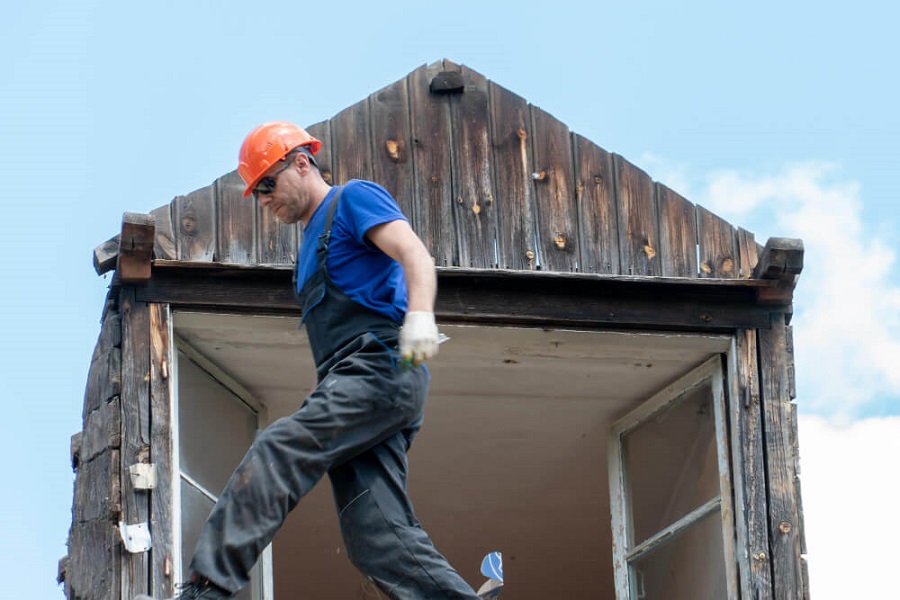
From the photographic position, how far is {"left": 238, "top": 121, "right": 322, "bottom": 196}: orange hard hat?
596 cm

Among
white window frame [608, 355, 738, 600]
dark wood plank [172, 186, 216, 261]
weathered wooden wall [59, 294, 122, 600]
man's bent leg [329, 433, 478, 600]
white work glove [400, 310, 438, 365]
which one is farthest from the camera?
white window frame [608, 355, 738, 600]

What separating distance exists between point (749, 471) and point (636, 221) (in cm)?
131

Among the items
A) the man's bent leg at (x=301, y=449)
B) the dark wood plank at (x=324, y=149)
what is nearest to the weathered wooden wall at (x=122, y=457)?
the dark wood plank at (x=324, y=149)

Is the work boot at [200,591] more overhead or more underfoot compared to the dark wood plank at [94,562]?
more underfoot

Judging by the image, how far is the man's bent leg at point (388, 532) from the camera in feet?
18.2

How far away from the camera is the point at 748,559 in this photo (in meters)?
7.71

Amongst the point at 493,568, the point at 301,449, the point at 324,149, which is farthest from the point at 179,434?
the point at 301,449

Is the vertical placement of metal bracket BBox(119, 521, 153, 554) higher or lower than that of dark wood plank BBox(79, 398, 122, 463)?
lower

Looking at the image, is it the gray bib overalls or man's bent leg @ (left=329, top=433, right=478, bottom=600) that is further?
man's bent leg @ (left=329, top=433, right=478, bottom=600)

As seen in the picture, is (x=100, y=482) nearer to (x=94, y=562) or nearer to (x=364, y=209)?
(x=94, y=562)

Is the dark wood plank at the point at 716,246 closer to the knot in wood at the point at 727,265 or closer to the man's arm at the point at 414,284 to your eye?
the knot in wood at the point at 727,265

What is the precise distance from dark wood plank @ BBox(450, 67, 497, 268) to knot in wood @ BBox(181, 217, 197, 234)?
1217 mm

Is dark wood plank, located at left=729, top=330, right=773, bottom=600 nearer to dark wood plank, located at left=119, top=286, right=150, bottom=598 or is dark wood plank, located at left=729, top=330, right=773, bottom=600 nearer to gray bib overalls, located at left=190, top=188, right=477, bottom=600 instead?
gray bib overalls, located at left=190, top=188, right=477, bottom=600

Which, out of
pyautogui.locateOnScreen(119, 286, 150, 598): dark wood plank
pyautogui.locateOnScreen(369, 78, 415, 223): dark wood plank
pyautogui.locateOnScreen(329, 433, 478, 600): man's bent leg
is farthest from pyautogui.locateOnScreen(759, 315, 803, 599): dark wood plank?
pyautogui.locateOnScreen(119, 286, 150, 598): dark wood plank
